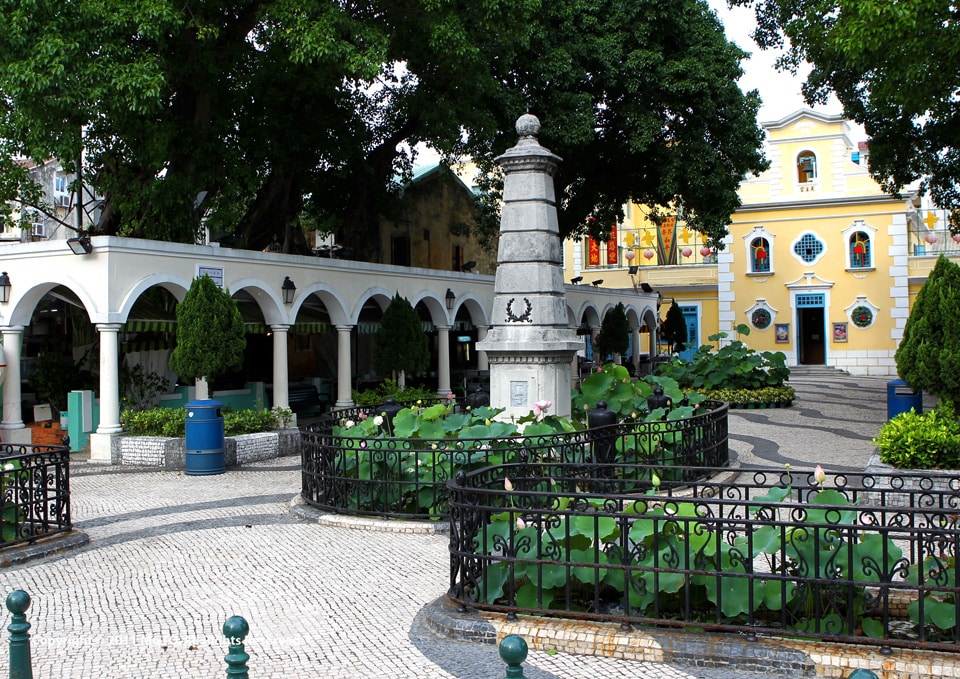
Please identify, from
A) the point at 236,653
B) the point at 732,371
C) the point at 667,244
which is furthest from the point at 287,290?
the point at 667,244

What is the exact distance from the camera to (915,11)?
12914 millimetres

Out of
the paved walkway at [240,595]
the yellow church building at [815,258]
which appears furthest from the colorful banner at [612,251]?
the paved walkway at [240,595]

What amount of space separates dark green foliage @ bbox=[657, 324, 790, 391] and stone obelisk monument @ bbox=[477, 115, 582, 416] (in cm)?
1309

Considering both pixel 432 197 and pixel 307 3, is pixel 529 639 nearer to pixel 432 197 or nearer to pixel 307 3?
pixel 307 3

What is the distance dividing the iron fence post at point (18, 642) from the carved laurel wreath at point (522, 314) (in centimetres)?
865

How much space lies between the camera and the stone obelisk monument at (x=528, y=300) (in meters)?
12.3

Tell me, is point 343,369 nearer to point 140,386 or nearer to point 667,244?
point 140,386

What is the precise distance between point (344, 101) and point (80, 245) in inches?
366

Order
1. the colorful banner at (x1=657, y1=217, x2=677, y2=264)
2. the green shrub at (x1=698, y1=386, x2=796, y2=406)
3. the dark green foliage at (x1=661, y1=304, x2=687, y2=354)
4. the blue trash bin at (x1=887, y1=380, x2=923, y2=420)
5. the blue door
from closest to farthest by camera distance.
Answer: the blue trash bin at (x1=887, y1=380, x2=923, y2=420)
the green shrub at (x1=698, y1=386, x2=796, y2=406)
the dark green foliage at (x1=661, y1=304, x2=687, y2=354)
the blue door
the colorful banner at (x1=657, y1=217, x2=677, y2=264)

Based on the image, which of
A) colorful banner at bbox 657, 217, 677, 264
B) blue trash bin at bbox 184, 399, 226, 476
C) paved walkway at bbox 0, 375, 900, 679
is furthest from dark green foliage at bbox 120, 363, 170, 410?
colorful banner at bbox 657, 217, 677, 264

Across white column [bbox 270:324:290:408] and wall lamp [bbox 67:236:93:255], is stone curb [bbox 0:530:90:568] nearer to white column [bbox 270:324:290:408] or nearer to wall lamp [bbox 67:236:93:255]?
wall lamp [bbox 67:236:93:255]

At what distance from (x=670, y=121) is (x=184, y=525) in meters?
19.0

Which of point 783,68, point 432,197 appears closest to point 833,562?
point 783,68

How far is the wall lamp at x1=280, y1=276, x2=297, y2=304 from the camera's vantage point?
59.7 ft
